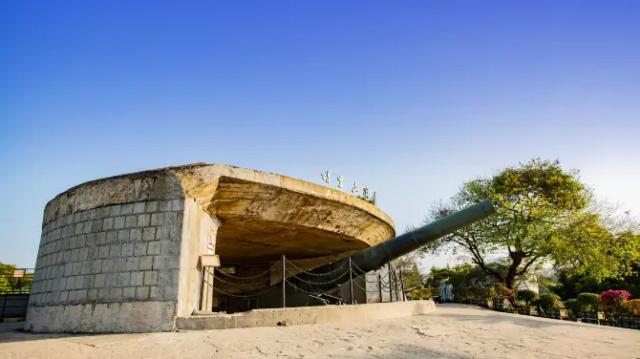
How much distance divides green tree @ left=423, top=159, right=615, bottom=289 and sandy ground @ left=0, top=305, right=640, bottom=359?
39.2ft

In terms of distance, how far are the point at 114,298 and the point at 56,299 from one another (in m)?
1.64

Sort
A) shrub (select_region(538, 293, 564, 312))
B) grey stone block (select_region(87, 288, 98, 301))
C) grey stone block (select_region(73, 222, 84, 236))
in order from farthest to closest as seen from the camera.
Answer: shrub (select_region(538, 293, 564, 312)), grey stone block (select_region(73, 222, 84, 236)), grey stone block (select_region(87, 288, 98, 301))

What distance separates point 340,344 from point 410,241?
4504 millimetres

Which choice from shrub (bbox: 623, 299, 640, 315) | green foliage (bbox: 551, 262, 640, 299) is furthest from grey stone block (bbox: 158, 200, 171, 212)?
green foliage (bbox: 551, 262, 640, 299)

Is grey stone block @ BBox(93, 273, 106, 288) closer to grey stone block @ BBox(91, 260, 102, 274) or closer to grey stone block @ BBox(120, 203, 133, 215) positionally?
grey stone block @ BBox(91, 260, 102, 274)

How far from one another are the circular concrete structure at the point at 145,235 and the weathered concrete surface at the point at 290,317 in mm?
559

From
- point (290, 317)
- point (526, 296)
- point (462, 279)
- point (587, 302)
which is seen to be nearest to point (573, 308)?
point (587, 302)

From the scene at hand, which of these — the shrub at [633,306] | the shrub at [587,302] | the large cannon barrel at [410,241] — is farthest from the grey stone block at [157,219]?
the shrub at [587,302]

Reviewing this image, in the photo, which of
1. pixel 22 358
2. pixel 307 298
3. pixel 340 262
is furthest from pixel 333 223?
pixel 22 358

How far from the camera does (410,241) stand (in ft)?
30.5

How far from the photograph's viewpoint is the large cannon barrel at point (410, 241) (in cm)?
848

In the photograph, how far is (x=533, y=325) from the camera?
27.0 ft

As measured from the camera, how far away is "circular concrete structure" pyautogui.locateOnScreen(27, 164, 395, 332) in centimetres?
662

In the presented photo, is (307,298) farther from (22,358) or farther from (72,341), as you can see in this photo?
(22,358)
